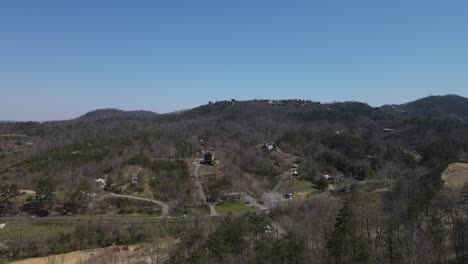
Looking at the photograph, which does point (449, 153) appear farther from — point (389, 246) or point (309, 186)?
point (389, 246)

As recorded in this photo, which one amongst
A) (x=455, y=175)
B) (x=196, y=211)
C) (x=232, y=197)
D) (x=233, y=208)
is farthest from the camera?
(x=232, y=197)

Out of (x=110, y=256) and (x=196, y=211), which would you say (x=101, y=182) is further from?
(x=110, y=256)

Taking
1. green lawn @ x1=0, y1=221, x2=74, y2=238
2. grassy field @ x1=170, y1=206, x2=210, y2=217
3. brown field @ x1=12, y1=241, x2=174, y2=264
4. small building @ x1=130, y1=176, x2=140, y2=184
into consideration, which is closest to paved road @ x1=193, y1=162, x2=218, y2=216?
grassy field @ x1=170, y1=206, x2=210, y2=217

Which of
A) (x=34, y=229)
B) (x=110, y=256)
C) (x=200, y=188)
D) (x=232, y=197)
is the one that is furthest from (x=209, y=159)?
(x=110, y=256)

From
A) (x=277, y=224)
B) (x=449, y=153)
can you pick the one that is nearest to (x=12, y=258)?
(x=277, y=224)

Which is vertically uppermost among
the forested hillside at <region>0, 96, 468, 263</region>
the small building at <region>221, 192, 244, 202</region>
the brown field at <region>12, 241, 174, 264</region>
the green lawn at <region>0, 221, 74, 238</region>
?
the forested hillside at <region>0, 96, 468, 263</region>

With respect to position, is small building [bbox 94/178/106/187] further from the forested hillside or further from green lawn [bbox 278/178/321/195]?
green lawn [bbox 278/178/321/195]
